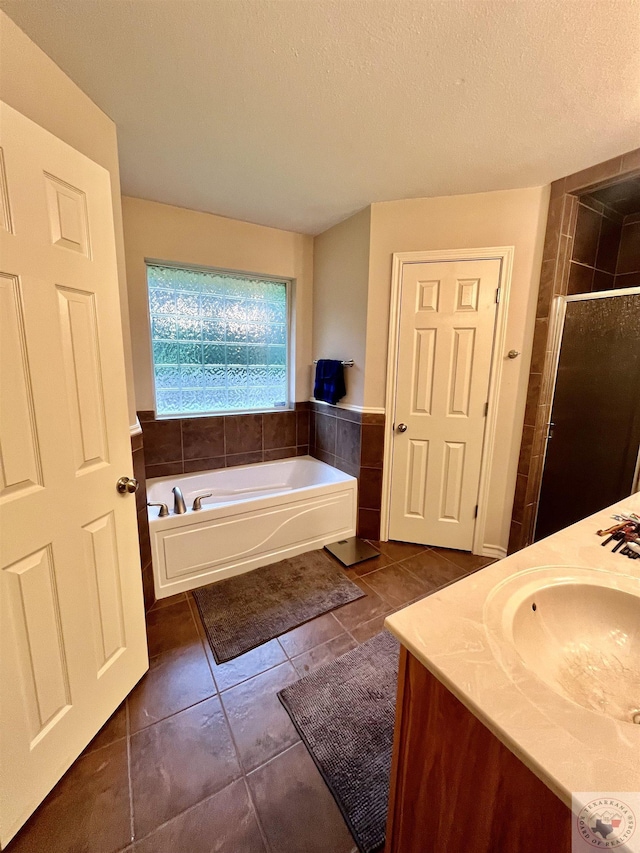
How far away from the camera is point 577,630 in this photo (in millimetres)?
896

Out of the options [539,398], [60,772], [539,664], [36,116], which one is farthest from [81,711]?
[539,398]

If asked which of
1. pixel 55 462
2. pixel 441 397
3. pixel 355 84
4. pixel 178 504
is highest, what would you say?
pixel 355 84

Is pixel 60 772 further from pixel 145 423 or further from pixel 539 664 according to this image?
pixel 145 423

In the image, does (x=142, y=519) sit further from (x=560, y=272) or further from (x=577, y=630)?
(x=560, y=272)

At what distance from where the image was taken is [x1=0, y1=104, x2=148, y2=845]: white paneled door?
97cm

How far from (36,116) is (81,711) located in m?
2.11

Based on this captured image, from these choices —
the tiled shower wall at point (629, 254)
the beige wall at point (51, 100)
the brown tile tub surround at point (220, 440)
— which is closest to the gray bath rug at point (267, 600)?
the brown tile tub surround at point (220, 440)

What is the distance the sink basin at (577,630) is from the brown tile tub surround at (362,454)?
1.71m

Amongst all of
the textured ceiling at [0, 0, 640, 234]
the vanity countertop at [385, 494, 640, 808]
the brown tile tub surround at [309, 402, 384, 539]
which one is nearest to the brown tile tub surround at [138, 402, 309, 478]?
the brown tile tub surround at [309, 402, 384, 539]

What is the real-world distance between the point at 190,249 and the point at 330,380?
143 centimetres

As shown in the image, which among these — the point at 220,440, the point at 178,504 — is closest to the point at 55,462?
the point at 178,504

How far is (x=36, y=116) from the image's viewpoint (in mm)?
1248

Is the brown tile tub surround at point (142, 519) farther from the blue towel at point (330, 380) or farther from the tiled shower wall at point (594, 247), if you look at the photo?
the tiled shower wall at point (594, 247)

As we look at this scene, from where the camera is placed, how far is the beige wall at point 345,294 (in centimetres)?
256
